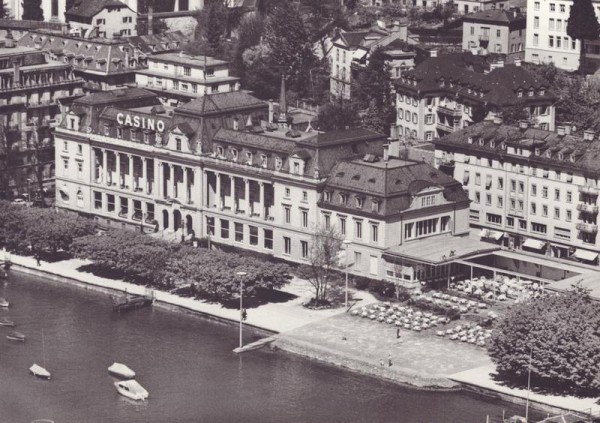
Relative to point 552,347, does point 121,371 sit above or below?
below

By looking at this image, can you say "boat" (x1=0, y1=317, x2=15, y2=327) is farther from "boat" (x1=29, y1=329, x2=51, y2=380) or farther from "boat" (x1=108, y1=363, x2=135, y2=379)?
"boat" (x1=108, y1=363, x2=135, y2=379)

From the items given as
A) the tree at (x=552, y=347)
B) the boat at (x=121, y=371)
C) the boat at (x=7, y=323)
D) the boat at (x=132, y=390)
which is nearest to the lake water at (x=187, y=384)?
the boat at (x=132, y=390)

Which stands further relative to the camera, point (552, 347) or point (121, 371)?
point (121, 371)

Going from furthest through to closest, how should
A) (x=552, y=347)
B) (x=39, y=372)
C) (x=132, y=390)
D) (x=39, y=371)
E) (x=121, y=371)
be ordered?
(x=39, y=371) < (x=39, y=372) < (x=121, y=371) < (x=132, y=390) < (x=552, y=347)

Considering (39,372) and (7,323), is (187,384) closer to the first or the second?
(39,372)

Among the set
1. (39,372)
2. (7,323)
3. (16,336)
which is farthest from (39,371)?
(7,323)

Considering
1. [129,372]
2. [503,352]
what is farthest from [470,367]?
[129,372]

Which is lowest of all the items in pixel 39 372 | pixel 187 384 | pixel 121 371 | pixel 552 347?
pixel 187 384

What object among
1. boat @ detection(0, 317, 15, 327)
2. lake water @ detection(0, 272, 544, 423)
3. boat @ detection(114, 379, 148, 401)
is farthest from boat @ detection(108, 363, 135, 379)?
boat @ detection(0, 317, 15, 327)
